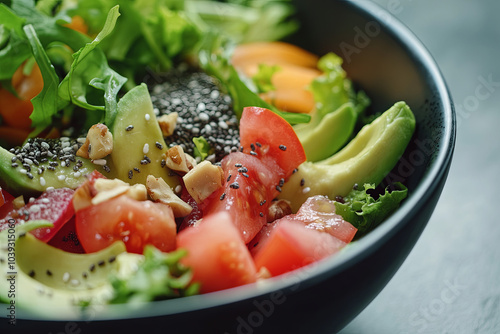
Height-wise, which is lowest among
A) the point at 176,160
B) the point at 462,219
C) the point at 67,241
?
the point at 462,219

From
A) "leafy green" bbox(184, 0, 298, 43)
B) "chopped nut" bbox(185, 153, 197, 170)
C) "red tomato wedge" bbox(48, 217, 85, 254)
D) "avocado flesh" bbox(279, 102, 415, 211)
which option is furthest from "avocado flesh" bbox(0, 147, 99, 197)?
"leafy green" bbox(184, 0, 298, 43)

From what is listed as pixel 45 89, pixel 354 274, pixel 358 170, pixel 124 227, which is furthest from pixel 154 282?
pixel 45 89

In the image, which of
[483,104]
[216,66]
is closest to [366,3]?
[216,66]

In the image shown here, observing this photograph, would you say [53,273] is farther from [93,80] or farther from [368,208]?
[368,208]

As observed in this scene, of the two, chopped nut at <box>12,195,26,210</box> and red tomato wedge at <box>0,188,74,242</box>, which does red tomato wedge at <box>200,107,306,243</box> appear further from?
chopped nut at <box>12,195,26,210</box>

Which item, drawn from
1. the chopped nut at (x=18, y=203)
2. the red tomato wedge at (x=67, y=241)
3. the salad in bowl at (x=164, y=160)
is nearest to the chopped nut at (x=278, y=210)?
the salad in bowl at (x=164, y=160)

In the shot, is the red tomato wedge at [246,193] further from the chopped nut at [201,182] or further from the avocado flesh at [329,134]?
the avocado flesh at [329,134]

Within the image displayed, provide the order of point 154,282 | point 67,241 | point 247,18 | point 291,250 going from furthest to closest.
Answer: point 247,18, point 67,241, point 291,250, point 154,282
